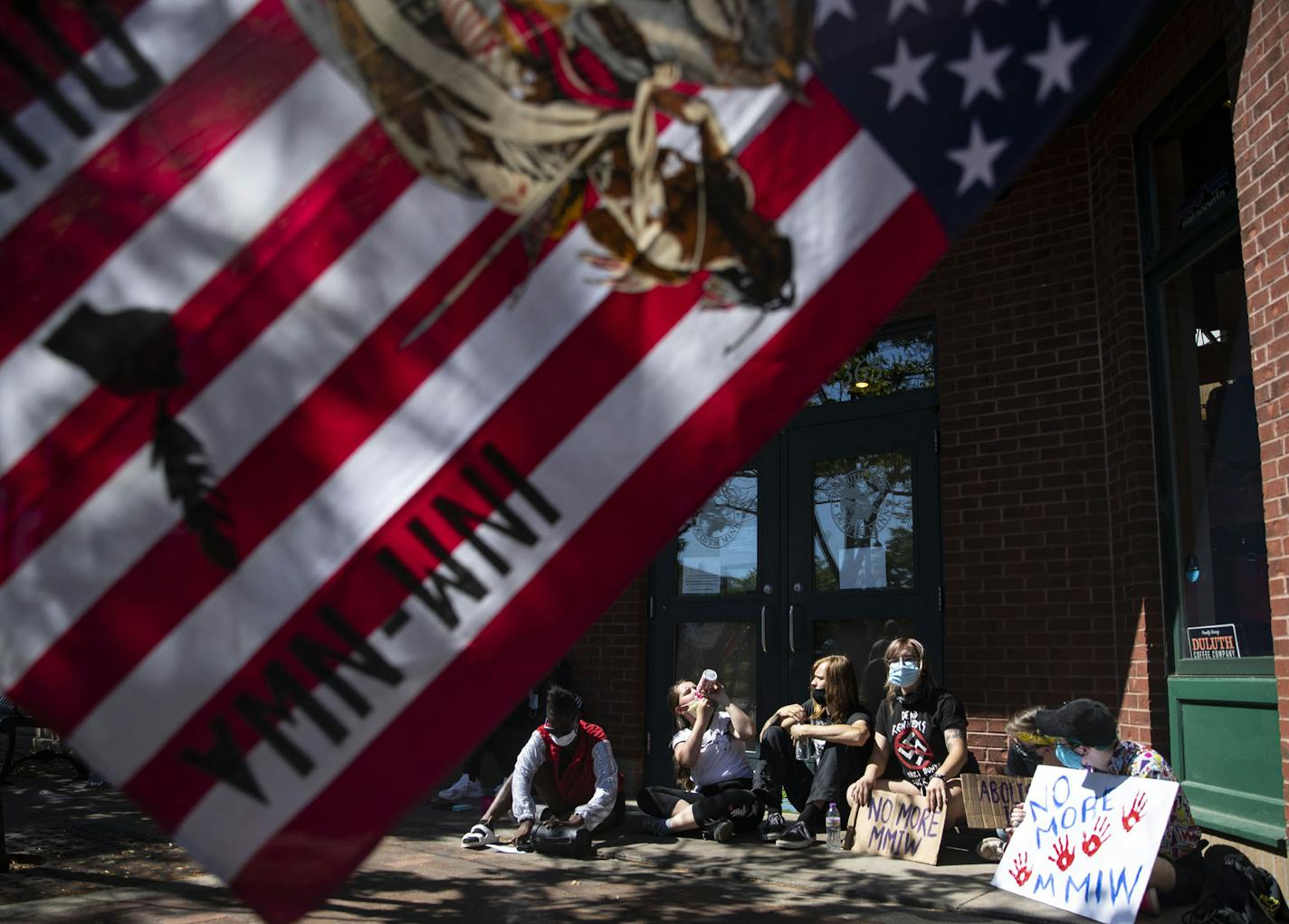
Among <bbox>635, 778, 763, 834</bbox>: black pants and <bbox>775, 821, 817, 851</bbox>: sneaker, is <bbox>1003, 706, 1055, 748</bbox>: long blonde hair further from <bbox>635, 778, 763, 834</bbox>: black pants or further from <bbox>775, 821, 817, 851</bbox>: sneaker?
<bbox>635, 778, 763, 834</bbox>: black pants

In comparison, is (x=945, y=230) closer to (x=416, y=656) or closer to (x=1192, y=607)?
(x=416, y=656)

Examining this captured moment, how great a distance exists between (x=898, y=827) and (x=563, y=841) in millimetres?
2223

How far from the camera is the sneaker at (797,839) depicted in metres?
7.55

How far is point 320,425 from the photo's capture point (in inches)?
68.3

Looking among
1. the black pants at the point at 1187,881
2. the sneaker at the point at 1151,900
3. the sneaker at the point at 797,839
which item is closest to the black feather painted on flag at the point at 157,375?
the sneaker at the point at 1151,900

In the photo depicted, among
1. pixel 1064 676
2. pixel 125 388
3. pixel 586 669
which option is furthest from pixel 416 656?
pixel 586 669

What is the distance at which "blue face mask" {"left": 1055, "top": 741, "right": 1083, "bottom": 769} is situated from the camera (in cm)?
602

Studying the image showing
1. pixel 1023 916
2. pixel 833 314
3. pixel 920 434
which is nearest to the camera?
pixel 833 314

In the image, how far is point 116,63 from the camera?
1.67m

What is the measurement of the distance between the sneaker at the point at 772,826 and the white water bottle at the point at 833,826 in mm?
327

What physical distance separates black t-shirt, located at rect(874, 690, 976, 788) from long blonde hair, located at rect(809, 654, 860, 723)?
0.38m

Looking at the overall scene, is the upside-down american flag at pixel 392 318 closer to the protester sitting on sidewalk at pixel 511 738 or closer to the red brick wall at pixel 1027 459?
the red brick wall at pixel 1027 459

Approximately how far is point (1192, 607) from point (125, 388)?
671cm

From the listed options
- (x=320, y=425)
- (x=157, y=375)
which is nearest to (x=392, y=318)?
(x=320, y=425)
